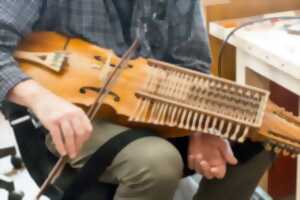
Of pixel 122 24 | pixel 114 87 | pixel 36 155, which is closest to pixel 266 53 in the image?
pixel 122 24

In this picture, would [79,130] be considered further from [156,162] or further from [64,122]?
[156,162]

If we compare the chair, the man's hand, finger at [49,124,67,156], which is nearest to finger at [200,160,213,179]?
the man's hand

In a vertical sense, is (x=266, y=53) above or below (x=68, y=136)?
above

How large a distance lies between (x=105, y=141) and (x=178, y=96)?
160 millimetres

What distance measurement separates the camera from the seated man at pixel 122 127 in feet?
2.82

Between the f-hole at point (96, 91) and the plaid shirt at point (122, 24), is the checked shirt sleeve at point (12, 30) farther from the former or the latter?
the f-hole at point (96, 91)

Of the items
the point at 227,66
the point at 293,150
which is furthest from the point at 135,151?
the point at 227,66

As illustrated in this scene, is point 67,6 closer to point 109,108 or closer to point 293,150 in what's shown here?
point 109,108

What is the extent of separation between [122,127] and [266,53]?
A: 515mm

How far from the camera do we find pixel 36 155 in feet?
3.31

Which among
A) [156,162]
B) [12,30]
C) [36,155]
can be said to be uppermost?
[12,30]

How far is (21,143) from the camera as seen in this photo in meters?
1.01

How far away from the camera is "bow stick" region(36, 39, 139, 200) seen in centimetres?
87

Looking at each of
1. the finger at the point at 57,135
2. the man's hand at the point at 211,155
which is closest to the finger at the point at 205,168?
the man's hand at the point at 211,155
